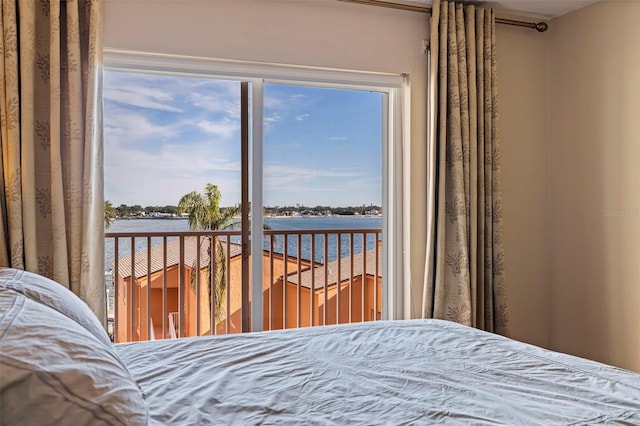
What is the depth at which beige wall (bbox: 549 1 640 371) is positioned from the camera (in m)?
2.91

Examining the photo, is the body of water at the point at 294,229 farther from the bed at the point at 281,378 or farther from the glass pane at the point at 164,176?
the bed at the point at 281,378

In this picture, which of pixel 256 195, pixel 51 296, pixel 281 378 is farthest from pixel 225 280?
pixel 51 296

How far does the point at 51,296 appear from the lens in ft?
3.87

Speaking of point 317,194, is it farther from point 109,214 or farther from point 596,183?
point 596,183

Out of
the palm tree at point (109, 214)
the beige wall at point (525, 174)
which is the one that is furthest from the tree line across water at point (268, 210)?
the beige wall at point (525, 174)

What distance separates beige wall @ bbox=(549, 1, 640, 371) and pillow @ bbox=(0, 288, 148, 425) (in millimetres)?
3001

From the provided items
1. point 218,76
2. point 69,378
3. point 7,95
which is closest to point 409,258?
point 218,76

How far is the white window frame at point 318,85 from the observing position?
8.79ft

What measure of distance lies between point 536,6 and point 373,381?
2882mm

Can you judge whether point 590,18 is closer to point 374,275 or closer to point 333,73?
point 333,73

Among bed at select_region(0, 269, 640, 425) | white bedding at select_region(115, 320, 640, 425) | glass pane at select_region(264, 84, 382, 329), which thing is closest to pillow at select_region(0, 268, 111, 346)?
bed at select_region(0, 269, 640, 425)

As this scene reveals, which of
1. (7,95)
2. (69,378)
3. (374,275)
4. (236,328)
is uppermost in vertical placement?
(7,95)

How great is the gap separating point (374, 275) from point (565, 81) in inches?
74.1

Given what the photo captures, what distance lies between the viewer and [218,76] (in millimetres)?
2795
